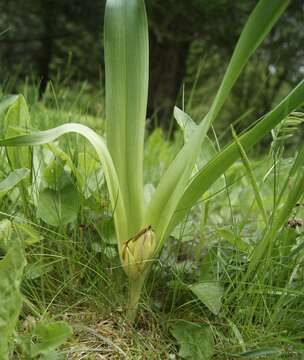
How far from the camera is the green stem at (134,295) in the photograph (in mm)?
606

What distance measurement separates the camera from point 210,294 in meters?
0.61

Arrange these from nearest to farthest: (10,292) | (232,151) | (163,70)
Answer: (10,292) → (232,151) → (163,70)

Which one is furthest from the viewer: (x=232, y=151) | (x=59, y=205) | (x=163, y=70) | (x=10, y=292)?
(x=163, y=70)

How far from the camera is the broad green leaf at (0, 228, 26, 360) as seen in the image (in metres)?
0.46

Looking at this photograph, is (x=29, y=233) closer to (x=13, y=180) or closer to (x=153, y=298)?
(x=13, y=180)

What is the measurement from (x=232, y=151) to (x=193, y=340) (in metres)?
0.25

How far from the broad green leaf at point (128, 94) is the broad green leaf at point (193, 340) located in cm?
14

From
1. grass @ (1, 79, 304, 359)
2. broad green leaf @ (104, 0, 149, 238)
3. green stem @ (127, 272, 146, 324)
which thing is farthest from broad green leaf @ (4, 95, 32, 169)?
green stem @ (127, 272, 146, 324)

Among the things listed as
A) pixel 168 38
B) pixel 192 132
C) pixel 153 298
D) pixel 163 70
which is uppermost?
pixel 192 132

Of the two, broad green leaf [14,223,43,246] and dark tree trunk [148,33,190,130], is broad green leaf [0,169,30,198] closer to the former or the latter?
broad green leaf [14,223,43,246]

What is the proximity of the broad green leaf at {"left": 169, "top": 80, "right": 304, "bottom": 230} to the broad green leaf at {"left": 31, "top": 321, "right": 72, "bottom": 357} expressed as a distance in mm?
204

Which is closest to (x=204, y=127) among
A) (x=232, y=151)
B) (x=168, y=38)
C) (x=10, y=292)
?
(x=232, y=151)

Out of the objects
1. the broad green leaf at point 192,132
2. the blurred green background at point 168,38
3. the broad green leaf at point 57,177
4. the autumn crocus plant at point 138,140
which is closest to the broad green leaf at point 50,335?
the autumn crocus plant at point 138,140

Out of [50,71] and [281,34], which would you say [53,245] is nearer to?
[281,34]
